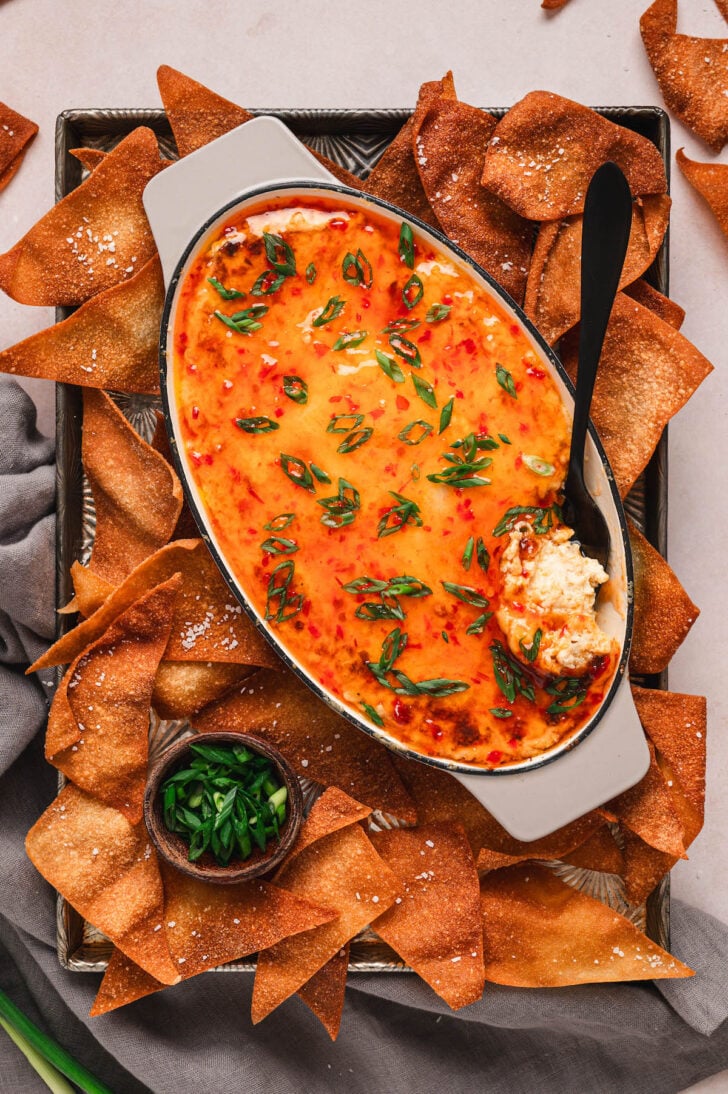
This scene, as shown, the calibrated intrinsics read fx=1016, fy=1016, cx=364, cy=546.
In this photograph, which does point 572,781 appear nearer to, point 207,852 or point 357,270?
point 207,852

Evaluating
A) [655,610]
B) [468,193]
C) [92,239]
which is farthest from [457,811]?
Answer: [92,239]

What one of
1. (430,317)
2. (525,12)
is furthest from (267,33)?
(430,317)

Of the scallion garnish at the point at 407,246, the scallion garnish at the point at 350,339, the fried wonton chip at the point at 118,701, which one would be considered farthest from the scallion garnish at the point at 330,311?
the fried wonton chip at the point at 118,701

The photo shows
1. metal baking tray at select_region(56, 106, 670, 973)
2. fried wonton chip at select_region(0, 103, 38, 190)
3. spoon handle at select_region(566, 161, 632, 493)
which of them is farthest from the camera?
fried wonton chip at select_region(0, 103, 38, 190)

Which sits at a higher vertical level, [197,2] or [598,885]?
[197,2]

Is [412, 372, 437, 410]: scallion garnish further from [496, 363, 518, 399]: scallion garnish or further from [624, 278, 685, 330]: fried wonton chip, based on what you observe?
[624, 278, 685, 330]: fried wonton chip

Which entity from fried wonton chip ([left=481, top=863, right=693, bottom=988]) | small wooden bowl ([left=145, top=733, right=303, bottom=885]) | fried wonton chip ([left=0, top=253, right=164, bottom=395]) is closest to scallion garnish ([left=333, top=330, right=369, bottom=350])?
fried wonton chip ([left=0, top=253, right=164, bottom=395])

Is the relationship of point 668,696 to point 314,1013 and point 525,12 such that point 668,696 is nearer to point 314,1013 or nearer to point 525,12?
point 314,1013
